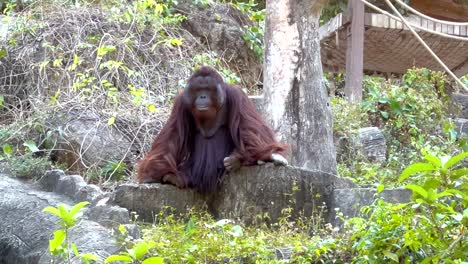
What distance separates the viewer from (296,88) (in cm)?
554

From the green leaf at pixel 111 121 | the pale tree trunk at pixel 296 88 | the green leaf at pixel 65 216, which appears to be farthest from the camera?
the green leaf at pixel 111 121

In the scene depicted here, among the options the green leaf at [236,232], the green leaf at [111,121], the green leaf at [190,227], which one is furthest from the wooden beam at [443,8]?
the green leaf at [236,232]

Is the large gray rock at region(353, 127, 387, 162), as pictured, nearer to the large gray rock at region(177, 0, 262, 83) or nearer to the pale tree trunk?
the pale tree trunk

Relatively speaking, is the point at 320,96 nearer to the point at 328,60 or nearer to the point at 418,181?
the point at 418,181

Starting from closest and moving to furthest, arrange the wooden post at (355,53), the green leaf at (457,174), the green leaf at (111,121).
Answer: the green leaf at (457,174)
the green leaf at (111,121)
the wooden post at (355,53)

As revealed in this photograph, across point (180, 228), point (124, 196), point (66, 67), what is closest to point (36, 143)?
point (66, 67)

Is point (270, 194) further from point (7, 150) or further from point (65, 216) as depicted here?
point (7, 150)

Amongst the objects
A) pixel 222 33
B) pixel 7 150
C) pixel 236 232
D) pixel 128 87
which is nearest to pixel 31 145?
pixel 7 150

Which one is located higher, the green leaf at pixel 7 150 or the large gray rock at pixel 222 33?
the large gray rock at pixel 222 33

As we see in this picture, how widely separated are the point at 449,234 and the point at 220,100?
220cm

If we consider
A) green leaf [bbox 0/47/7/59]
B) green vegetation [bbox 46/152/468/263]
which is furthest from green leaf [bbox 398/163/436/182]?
green leaf [bbox 0/47/7/59]

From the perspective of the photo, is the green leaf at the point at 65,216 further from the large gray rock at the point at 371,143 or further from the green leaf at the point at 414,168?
the large gray rock at the point at 371,143

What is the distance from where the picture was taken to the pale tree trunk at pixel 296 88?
554 cm

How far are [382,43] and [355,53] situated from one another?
67 cm
